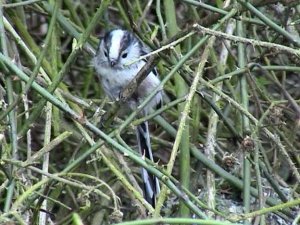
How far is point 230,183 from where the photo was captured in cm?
296

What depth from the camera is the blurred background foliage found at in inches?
88.2

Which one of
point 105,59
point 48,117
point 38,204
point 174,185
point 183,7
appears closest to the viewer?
point 174,185

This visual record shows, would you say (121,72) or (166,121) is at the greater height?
(121,72)

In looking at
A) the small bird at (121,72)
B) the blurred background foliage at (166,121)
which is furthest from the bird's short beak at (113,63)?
the blurred background foliage at (166,121)

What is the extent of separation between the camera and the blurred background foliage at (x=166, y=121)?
7.35 feet

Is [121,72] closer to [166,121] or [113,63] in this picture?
[113,63]

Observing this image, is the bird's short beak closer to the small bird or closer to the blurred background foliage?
the small bird

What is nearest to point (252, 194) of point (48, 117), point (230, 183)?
point (230, 183)

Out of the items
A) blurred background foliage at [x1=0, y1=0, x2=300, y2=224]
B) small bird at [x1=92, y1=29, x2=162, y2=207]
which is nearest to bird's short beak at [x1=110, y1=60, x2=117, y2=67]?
small bird at [x1=92, y1=29, x2=162, y2=207]

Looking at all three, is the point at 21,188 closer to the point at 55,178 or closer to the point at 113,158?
the point at 55,178

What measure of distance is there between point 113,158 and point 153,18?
1125mm

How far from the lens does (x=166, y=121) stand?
324cm

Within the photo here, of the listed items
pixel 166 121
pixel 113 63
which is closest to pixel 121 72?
pixel 113 63

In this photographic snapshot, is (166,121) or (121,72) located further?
(121,72)
